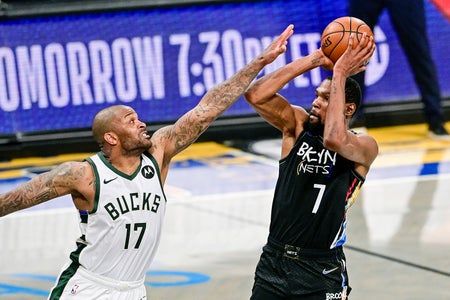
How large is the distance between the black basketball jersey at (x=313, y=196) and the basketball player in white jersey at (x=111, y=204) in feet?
2.60

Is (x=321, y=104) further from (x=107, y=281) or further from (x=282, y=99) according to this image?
(x=107, y=281)

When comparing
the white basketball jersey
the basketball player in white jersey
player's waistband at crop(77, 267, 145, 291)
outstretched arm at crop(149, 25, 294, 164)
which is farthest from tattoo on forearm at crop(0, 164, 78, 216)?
outstretched arm at crop(149, 25, 294, 164)

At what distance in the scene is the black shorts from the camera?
624 centimetres

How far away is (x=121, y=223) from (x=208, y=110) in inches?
35.8

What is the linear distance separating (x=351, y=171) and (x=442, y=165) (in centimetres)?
596

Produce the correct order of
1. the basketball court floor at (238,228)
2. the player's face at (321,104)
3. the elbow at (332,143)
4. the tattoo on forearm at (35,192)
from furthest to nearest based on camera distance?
1. the basketball court floor at (238,228)
2. the player's face at (321,104)
3. the elbow at (332,143)
4. the tattoo on forearm at (35,192)

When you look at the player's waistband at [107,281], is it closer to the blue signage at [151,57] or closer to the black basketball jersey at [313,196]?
the black basketball jersey at [313,196]

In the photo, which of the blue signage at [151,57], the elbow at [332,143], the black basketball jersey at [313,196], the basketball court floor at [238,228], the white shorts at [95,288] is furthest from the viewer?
the blue signage at [151,57]

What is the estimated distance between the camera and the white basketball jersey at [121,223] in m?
5.82

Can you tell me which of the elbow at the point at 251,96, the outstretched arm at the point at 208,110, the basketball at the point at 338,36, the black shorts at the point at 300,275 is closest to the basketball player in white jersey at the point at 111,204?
the outstretched arm at the point at 208,110

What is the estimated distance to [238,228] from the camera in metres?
9.98

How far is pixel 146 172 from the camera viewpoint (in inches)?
235

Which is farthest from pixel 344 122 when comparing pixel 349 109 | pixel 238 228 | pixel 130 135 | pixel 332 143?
pixel 238 228

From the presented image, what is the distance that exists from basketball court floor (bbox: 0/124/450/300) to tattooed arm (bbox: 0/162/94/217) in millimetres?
2496
